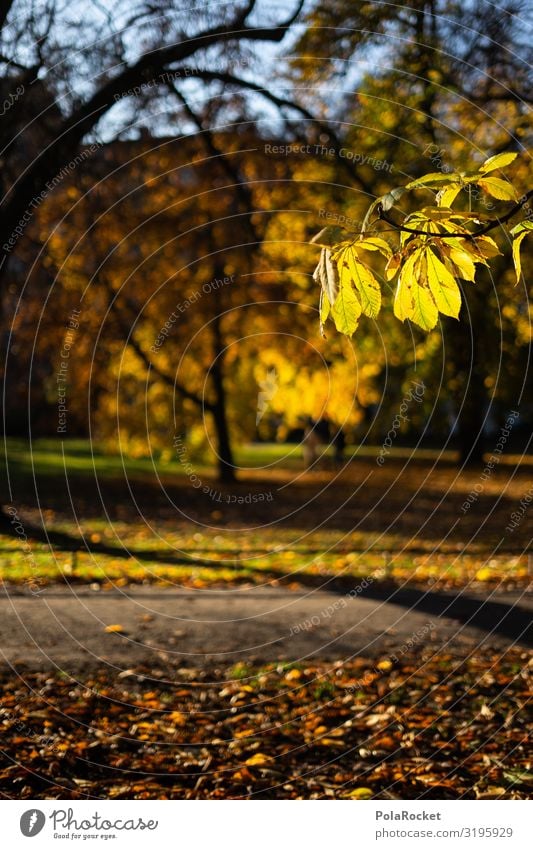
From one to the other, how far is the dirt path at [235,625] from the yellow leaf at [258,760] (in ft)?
6.09

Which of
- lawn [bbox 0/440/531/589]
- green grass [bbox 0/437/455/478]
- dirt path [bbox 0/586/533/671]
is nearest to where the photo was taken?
dirt path [bbox 0/586/533/671]

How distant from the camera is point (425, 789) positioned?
427 cm

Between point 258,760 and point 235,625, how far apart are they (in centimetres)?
298

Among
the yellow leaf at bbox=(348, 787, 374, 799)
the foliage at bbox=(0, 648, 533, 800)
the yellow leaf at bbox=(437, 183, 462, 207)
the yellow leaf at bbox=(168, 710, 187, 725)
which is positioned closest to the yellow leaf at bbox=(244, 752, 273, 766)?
the foliage at bbox=(0, 648, 533, 800)

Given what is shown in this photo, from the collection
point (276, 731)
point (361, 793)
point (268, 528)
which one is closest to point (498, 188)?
point (361, 793)

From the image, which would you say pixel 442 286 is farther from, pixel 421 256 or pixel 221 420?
pixel 221 420

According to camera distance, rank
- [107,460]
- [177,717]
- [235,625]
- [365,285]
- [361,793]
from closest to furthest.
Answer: [365,285] → [361,793] → [177,717] → [235,625] → [107,460]

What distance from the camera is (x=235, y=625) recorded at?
7566 mm

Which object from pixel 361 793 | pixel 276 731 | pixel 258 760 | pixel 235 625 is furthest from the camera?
pixel 235 625

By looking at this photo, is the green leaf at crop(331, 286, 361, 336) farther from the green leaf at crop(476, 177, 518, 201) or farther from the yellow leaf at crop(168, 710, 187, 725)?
the yellow leaf at crop(168, 710, 187, 725)

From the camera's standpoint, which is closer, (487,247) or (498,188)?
(498,188)

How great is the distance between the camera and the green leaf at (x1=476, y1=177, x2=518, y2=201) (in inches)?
106

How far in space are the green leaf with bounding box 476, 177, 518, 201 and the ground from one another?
294 centimetres

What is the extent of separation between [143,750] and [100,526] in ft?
38.6
